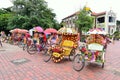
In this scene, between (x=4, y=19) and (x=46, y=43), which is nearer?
(x=46, y=43)

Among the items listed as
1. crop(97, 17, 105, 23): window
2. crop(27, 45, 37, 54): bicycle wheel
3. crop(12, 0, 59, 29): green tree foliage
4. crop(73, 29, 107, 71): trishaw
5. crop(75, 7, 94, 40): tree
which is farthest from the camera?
crop(97, 17, 105, 23): window

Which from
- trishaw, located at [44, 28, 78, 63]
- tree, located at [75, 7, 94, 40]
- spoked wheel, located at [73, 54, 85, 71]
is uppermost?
tree, located at [75, 7, 94, 40]

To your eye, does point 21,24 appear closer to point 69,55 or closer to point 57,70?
point 69,55

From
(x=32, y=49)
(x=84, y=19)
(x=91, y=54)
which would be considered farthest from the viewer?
(x=84, y=19)

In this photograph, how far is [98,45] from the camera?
22.6 feet

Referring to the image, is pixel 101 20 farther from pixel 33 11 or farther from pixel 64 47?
pixel 64 47

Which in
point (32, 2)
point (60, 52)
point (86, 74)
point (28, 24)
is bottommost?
point (86, 74)

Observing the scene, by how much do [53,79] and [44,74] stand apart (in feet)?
1.93

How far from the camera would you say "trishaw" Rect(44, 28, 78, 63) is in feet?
25.1

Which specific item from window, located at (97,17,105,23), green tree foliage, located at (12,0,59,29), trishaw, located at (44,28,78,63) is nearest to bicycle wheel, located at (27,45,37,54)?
trishaw, located at (44,28,78,63)

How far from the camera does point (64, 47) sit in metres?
8.66

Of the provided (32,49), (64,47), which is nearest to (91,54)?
(64,47)

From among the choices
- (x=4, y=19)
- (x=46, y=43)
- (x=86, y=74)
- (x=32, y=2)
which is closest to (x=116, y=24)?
(x=32, y=2)

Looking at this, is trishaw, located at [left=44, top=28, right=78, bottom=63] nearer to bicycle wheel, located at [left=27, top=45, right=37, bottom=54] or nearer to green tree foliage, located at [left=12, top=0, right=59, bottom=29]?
bicycle wheel, located at [left=27, top=45, right=37, bottom=54]
